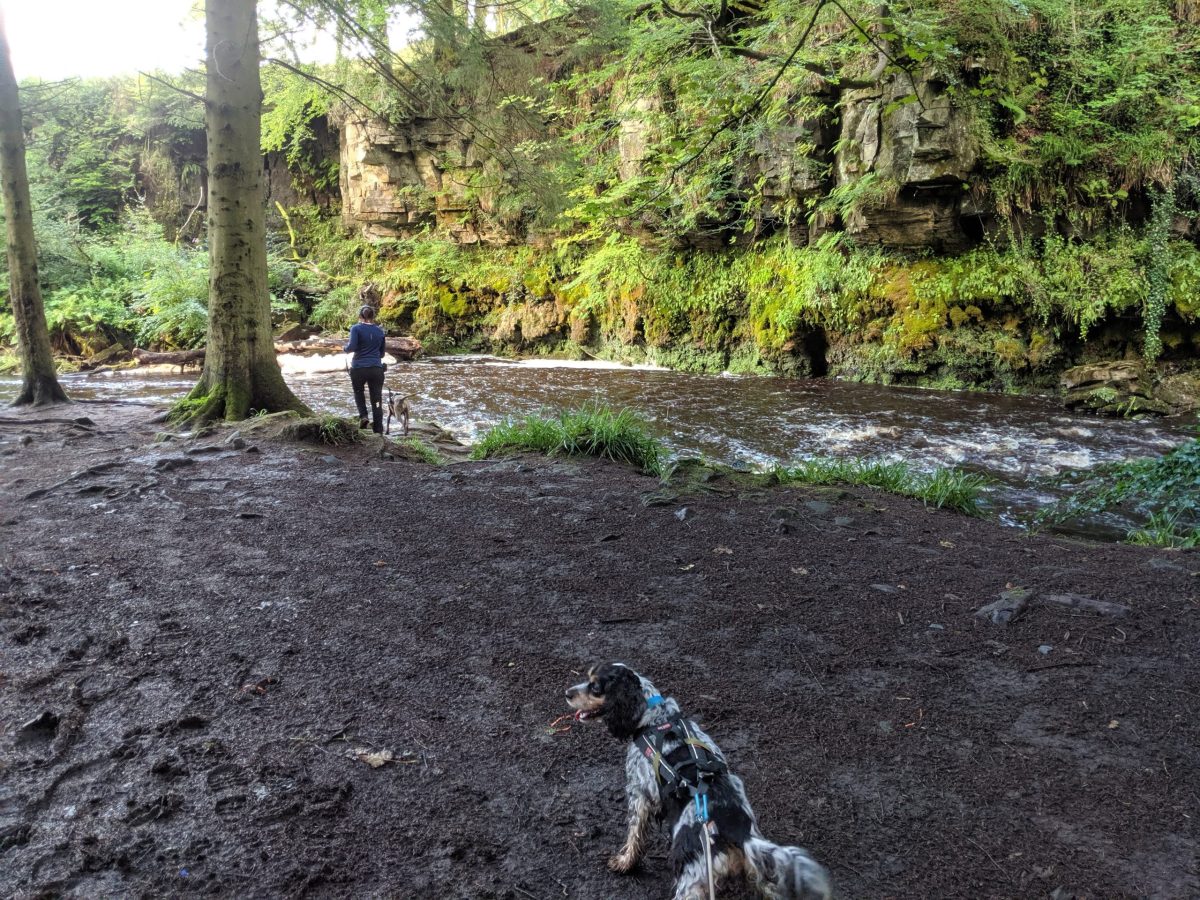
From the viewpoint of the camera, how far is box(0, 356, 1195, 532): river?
10.1 meters

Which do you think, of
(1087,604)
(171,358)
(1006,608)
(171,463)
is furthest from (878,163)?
(171,358)

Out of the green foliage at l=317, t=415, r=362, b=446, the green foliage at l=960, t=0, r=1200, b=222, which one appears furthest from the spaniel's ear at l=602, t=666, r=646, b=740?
the green foliage at l=960, t=0, r=1200, b=222

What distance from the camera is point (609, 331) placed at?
74.4 feet

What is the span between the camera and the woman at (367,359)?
9.69 m

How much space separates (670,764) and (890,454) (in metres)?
9.18

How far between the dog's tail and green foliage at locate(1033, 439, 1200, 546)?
6.03m

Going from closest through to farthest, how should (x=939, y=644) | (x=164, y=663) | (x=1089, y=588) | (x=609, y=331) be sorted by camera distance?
1. (x=164, y=663)
2. (x=939, y=644)
3. (x=1089, y=588)
4. (x=609, y=331)

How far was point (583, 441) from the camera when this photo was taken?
27.3 feet

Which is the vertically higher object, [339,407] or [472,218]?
[472,218]

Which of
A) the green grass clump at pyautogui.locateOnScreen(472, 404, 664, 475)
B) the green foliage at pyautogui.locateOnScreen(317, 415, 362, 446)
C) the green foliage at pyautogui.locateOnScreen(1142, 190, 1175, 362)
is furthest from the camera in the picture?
the green foliage at pyautogui.locateOnScreen(1142, 190, 1175, 362)

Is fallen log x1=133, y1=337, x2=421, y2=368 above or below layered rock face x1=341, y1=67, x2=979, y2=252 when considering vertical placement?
below

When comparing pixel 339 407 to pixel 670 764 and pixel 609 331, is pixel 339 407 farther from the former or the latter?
pixel 670 764

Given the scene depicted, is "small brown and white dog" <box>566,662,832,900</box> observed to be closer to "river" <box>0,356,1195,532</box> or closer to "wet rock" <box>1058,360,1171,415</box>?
"river" <box>0,356,1195,532</box>

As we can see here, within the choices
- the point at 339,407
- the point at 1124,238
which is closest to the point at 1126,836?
the point at 339,407
